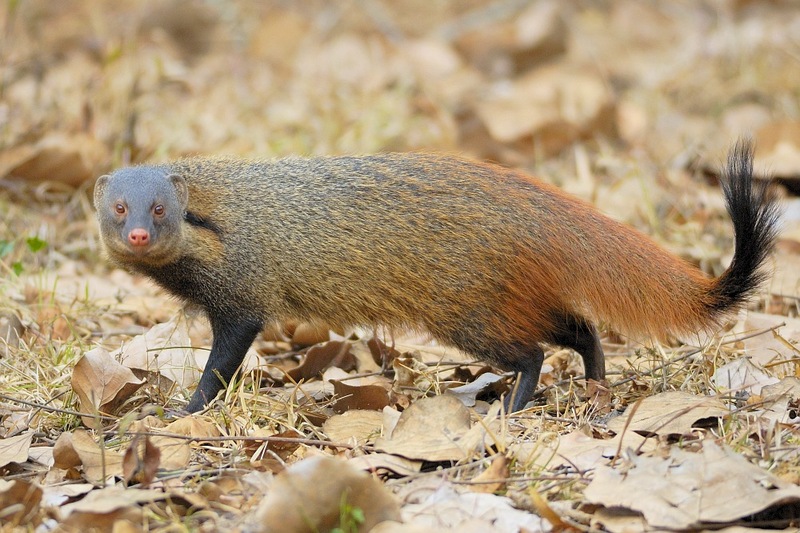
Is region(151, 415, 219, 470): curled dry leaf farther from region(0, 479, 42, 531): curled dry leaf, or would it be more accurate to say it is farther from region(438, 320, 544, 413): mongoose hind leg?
region(438, 320, 544, 413): mongoose hind leg

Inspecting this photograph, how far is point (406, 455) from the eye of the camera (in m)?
3.14

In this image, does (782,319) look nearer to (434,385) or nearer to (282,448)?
(434,385)

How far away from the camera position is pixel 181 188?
13.5ft

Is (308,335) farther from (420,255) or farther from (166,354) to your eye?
(420,255)

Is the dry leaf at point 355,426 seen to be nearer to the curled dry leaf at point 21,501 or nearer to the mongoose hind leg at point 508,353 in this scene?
the mongoose hind leg at point 508,353

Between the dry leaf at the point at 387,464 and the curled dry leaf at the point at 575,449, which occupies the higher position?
the curled dry leaf at the point at 575,449

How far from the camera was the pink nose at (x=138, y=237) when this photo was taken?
3.83 metres

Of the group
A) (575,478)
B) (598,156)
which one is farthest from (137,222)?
(598,156)

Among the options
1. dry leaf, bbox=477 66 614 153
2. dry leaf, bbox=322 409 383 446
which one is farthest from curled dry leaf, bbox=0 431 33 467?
dry leaf, bbox=477 66 614 153

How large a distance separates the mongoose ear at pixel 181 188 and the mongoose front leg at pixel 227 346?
0.49 meters

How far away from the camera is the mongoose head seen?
12.9 ft

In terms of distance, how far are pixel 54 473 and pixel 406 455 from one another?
119 cm

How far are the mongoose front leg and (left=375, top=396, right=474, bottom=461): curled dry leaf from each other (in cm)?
101

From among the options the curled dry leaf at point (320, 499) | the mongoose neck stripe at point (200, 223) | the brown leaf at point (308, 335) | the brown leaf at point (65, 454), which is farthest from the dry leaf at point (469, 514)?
the brown leaf at point (308, 335)
